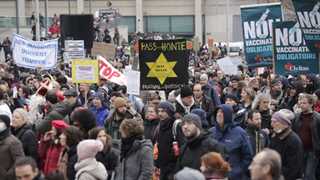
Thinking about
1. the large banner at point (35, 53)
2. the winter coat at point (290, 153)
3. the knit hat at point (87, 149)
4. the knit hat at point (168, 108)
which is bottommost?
the winter coat at point (290, 153)

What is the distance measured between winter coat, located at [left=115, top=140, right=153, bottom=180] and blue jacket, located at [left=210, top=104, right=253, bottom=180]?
1218 mm

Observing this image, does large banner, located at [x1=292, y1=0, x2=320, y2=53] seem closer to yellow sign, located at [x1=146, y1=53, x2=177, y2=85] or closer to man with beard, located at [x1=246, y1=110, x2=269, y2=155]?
yellow sign, located at [x1=146, y1=53, x2=177, y2=85]

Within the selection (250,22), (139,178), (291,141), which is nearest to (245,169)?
(291,141)

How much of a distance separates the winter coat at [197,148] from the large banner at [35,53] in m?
11.6

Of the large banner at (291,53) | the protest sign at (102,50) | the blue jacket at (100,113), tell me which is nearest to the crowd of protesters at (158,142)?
the blue jacket at (100,113)

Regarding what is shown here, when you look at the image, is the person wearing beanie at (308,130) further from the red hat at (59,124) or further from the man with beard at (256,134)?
the red hat at (59,124)

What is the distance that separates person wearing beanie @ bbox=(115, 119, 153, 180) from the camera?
927 cm

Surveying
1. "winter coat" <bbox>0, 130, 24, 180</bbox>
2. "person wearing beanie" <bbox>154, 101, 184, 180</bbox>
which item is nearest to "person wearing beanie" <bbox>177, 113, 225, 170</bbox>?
"person wearing beanie" <bbox>154, 101, 184, 180</bbox>

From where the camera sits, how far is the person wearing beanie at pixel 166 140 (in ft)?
35.2

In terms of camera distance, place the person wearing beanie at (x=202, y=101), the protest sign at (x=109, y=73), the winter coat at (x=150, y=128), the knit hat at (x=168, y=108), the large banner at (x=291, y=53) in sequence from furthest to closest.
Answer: the protest sign at (x=109, y=73) < the large banner at (x=291, y=53) < the person wearing beanie at (x=202, y=101) < the winter coat at (x=150, y=128) < the knit hat at (x=168, y=108)

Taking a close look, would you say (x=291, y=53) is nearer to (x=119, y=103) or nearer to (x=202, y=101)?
(x=202, y=101)

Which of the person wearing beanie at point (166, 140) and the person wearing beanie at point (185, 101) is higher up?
the person wearing beanie at point (185, 101)

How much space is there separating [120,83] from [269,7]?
431 centimetres

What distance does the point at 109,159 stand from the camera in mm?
9523
